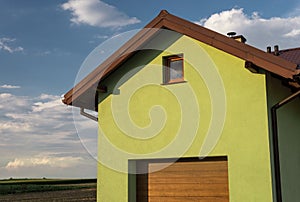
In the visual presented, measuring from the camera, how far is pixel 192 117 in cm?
995

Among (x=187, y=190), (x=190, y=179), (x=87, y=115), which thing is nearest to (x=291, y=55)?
(x=190, y=179)

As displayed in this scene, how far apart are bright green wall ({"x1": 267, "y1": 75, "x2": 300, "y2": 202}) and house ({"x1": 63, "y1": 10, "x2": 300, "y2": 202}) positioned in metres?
0.02

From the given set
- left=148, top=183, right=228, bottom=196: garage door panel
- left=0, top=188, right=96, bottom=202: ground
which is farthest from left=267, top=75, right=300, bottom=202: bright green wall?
Result: left=0, top=188, right=96, bottom=202: ground

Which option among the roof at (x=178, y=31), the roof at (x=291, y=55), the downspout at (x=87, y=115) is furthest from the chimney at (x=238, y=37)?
the downspout at (x=87, y=115)

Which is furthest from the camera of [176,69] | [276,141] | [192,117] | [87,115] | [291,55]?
[291,55]

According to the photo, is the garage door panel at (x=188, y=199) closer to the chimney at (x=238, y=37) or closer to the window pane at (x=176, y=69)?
the window pane at (x=176, y=69)

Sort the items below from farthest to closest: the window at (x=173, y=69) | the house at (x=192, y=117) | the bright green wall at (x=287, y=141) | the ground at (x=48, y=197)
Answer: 1. the ground at (x=48, y=197)
2. the window at (x=173, y=69)
3. the bright green wall at (x=287, y=141)
4. the house at (x=192, y=117)

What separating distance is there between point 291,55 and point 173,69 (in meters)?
4.87

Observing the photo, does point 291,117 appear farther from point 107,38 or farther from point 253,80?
point 107,38

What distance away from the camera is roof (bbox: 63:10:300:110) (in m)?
8.77

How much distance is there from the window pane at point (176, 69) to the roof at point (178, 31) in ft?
2.71

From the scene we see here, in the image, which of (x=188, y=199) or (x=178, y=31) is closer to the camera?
(x=188, y=199)

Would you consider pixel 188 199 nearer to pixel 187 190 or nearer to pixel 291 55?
pixel 187 190

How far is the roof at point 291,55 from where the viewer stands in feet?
41.4
